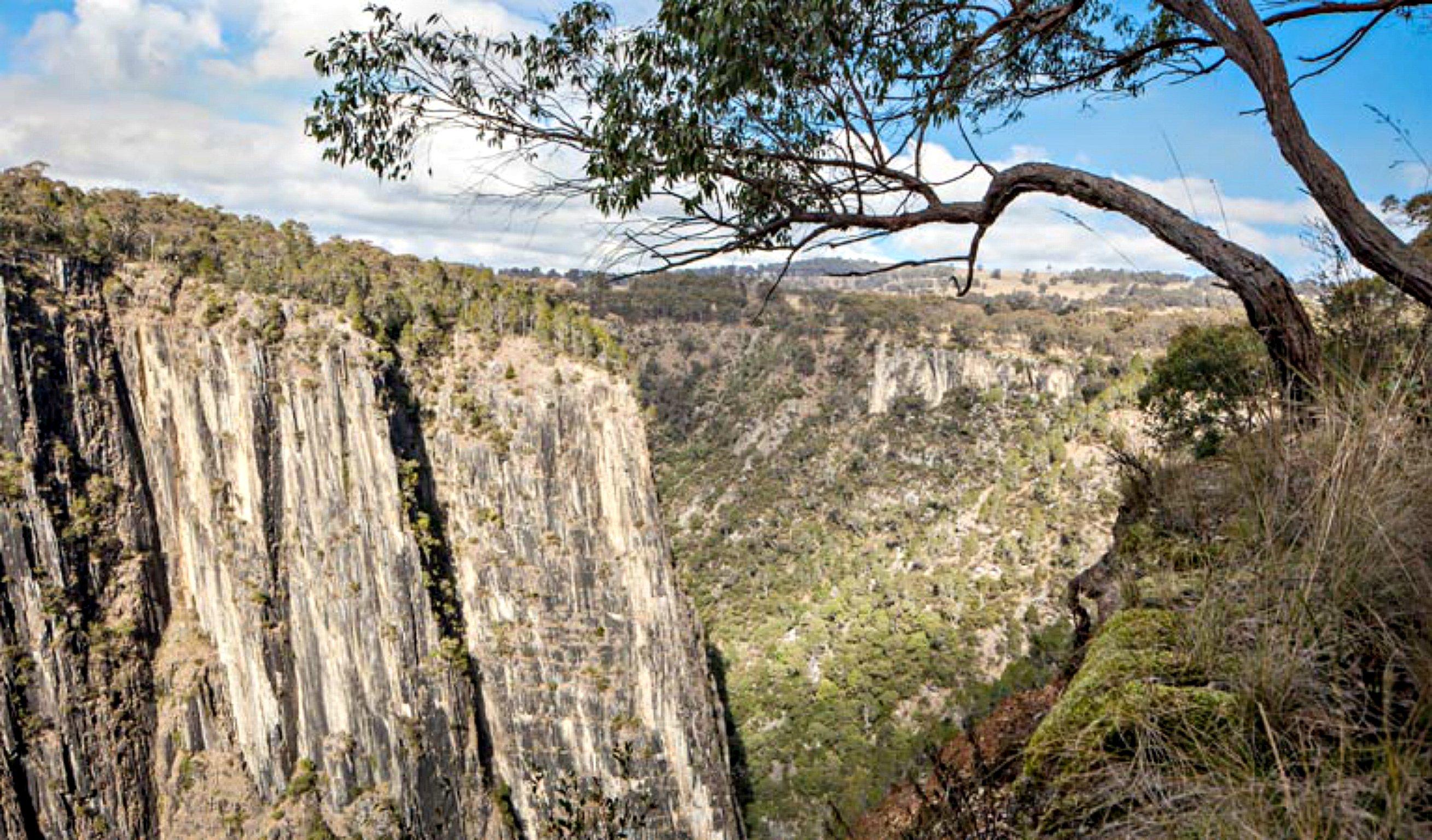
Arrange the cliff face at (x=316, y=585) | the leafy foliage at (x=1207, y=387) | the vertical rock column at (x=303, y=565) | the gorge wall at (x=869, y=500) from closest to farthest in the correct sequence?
the leafy foliage at (x=1207, y=387) → the cliff face at (x=316, y=585) → the vertical rock column at (x=303, y=565) → the gorge wall at (x=869, y=500)

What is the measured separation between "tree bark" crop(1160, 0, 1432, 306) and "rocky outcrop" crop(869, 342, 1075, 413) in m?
41.6

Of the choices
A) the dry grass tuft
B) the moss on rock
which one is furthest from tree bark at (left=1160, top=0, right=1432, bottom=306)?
the moss on rock

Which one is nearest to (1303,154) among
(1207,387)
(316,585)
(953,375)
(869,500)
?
(1207,387)

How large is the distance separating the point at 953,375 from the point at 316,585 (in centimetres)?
3789

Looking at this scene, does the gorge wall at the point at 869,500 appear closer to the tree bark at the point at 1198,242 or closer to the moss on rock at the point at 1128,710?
the tree bark at the point at 1198,242

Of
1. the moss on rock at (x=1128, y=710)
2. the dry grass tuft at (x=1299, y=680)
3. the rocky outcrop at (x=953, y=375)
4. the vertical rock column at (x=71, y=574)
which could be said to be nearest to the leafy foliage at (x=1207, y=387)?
the dry grass tuft at (x=1299, y=680)

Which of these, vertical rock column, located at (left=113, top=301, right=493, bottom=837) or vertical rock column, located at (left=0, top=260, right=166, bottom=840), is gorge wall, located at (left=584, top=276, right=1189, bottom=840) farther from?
vertical rock column, located at (left=0, top=260, right=166, bottom=840)

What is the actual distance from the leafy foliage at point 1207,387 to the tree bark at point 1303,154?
0.52 metres

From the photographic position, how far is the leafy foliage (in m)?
3.37

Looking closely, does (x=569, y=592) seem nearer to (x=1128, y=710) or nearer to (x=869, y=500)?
(x=1128, y=710)

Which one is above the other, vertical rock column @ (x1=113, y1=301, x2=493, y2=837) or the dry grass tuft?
the dry grass tuft

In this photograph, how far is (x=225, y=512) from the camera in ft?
72.0

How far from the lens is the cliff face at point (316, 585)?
1973 cm

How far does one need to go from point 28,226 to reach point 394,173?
71.5 ft
